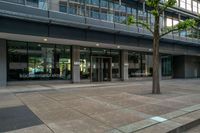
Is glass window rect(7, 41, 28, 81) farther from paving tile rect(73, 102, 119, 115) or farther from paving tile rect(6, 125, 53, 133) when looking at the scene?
paving tile rect(6, 125, 53, 133)

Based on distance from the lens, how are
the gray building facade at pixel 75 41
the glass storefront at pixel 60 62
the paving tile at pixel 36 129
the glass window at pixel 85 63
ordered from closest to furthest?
the paving tile at pixel 36 129 → the gray building facade at pixel 75 41 → the glass storefront at pixel 60 62 → the glass window at pixel 85 63

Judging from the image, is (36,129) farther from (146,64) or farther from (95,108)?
(146,64)

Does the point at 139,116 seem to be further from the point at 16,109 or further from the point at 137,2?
the point at 137,2

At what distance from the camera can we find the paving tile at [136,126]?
193 inches

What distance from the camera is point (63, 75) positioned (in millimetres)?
17312

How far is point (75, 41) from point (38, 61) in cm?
372

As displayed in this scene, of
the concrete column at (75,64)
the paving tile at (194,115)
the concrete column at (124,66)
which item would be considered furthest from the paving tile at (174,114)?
the concrete column at (124,66)

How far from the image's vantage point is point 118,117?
235 inches

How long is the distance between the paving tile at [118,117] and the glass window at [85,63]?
38.9ft

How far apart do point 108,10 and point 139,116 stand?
12794 millimetres

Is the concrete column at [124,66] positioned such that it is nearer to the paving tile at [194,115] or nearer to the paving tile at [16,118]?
the paving tile at [194,115]

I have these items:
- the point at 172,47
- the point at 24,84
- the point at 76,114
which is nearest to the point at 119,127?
the point at 76,114

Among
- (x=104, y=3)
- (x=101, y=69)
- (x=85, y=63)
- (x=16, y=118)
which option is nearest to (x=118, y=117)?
(x=16, y=118)

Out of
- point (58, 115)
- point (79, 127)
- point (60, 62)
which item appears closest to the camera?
point (79, 127)
